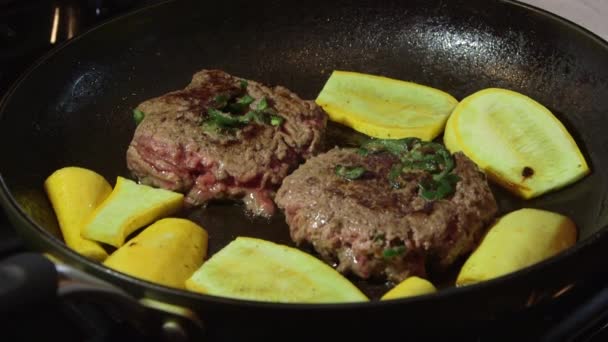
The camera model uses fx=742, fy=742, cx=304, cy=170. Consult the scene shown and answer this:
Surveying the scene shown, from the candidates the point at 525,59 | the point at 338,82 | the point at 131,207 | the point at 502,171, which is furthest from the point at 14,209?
the point at 525,59

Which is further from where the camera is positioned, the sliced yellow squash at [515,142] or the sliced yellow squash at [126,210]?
the sliced yellow squash at [515,142]

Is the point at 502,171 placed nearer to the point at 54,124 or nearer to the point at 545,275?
the point at 545,275

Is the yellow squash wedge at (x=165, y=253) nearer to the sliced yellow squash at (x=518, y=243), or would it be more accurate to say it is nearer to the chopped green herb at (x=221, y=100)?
the chopped green herb at (x=221, y=100)

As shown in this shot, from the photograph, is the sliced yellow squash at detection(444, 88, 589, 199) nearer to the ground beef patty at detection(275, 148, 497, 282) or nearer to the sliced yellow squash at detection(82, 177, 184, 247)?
the ground beef patty at detection(275, 148, 497, 282)

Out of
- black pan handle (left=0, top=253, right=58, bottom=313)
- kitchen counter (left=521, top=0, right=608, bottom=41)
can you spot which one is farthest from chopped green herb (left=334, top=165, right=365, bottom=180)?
kitchen counter (left=521, top=0, right=608, bottom=41)

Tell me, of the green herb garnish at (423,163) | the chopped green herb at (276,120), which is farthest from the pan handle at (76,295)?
the chopped green herb at (276,120)

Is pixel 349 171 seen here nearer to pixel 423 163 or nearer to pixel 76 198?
pixel 423 163

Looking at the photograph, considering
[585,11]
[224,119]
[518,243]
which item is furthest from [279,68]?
[585,11]
